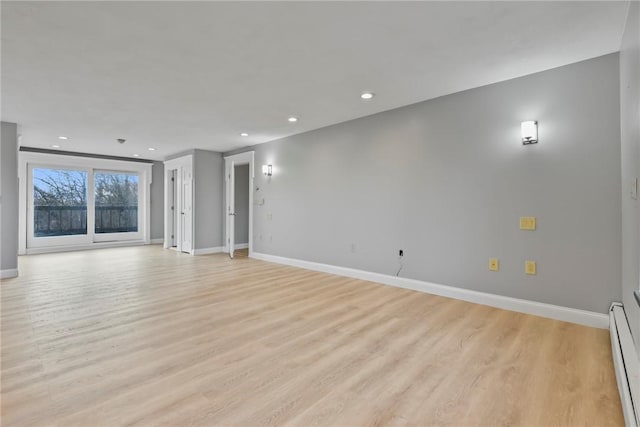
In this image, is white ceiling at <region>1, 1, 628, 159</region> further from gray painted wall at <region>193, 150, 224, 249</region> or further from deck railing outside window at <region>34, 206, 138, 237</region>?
deck railing outside window at <region>34, 206, 138, 237</region>

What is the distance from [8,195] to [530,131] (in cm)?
703

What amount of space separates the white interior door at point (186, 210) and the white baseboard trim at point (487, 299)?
3697mm

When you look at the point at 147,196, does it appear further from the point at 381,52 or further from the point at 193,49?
the point at 381,52

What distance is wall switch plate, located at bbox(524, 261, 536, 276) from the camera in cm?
309

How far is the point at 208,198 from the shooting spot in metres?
7.28

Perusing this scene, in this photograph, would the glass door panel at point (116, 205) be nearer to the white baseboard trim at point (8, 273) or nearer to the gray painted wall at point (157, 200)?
the gray painted wall at point (157, 200)

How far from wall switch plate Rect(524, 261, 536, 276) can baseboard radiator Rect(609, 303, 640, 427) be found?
29.6 inches

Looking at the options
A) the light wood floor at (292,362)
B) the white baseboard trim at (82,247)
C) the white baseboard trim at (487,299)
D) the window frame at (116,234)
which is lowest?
the light wood floor at (292,362)

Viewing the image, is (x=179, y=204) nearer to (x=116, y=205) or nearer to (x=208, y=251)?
(x=208, y=251)

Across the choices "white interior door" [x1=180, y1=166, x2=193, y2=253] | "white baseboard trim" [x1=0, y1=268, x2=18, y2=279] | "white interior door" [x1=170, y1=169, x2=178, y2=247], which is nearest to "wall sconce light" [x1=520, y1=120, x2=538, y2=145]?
"white interior door" [x1=180, y1=166, x2=193, y2=253]

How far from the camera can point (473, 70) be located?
302 centimetres

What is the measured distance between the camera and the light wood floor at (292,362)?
1.64 meters

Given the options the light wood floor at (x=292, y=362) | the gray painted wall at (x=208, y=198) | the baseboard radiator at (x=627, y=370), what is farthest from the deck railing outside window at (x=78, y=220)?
the baseboard radiator at (x=627, y=370)

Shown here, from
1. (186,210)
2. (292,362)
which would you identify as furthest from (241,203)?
(292,362)
